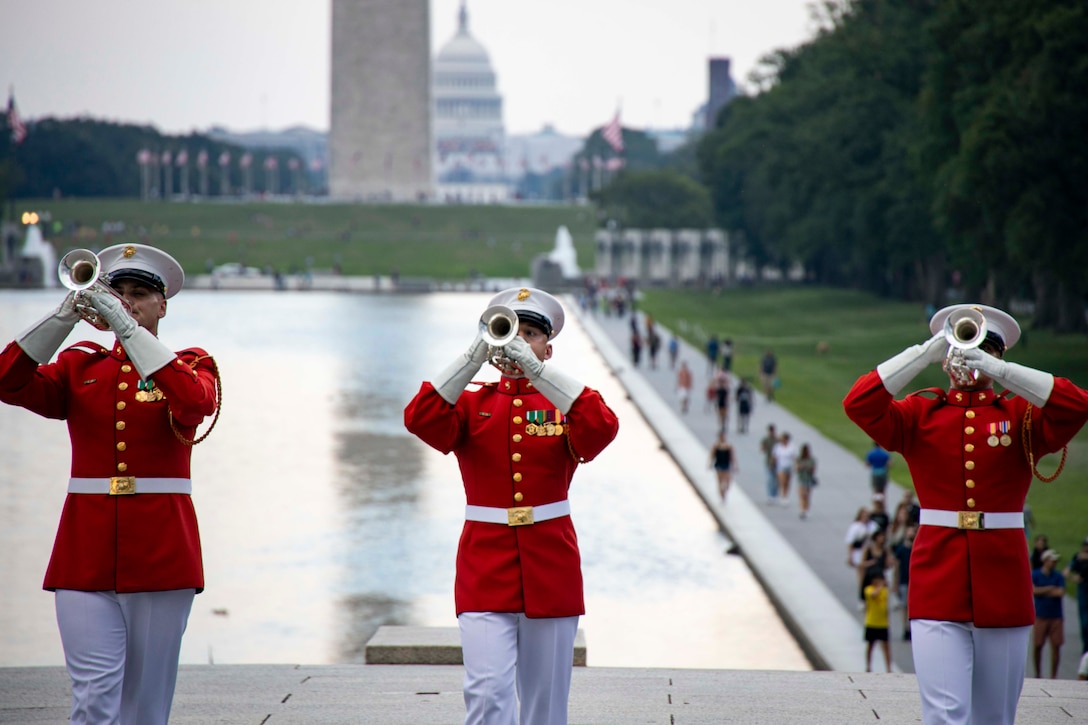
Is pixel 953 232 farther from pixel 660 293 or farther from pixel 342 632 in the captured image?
pixel 660 293

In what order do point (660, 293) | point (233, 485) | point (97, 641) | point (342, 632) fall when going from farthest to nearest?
point (660, 293), point (233, 485), point (342, 632), point (97, 641)

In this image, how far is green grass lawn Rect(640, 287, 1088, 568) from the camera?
21016 millimetres

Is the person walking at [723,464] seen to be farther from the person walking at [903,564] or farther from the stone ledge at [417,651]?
the stone ledge at [417,651]

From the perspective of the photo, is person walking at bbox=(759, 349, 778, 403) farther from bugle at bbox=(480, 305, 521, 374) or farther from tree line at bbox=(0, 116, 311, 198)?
tree line at bbox=(0, 116, 311, 198)

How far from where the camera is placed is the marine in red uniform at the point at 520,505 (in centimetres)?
549

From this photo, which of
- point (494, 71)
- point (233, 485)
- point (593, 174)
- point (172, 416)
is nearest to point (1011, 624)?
point (172, 416)

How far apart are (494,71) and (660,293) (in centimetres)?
11421

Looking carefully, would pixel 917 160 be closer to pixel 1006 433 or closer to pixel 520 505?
pixel 1006 433

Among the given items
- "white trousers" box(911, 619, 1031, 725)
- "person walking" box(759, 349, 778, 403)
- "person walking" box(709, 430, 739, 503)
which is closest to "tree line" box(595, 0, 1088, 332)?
"person walking" box(759, 349, 778, 403)

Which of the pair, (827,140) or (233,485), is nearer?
(233,485)

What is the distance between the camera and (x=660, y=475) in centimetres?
2303

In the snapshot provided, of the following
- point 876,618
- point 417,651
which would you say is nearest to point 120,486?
point 417,651

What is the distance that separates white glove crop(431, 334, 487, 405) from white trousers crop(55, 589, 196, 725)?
3.91 ft

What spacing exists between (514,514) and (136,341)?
4.98 ft
